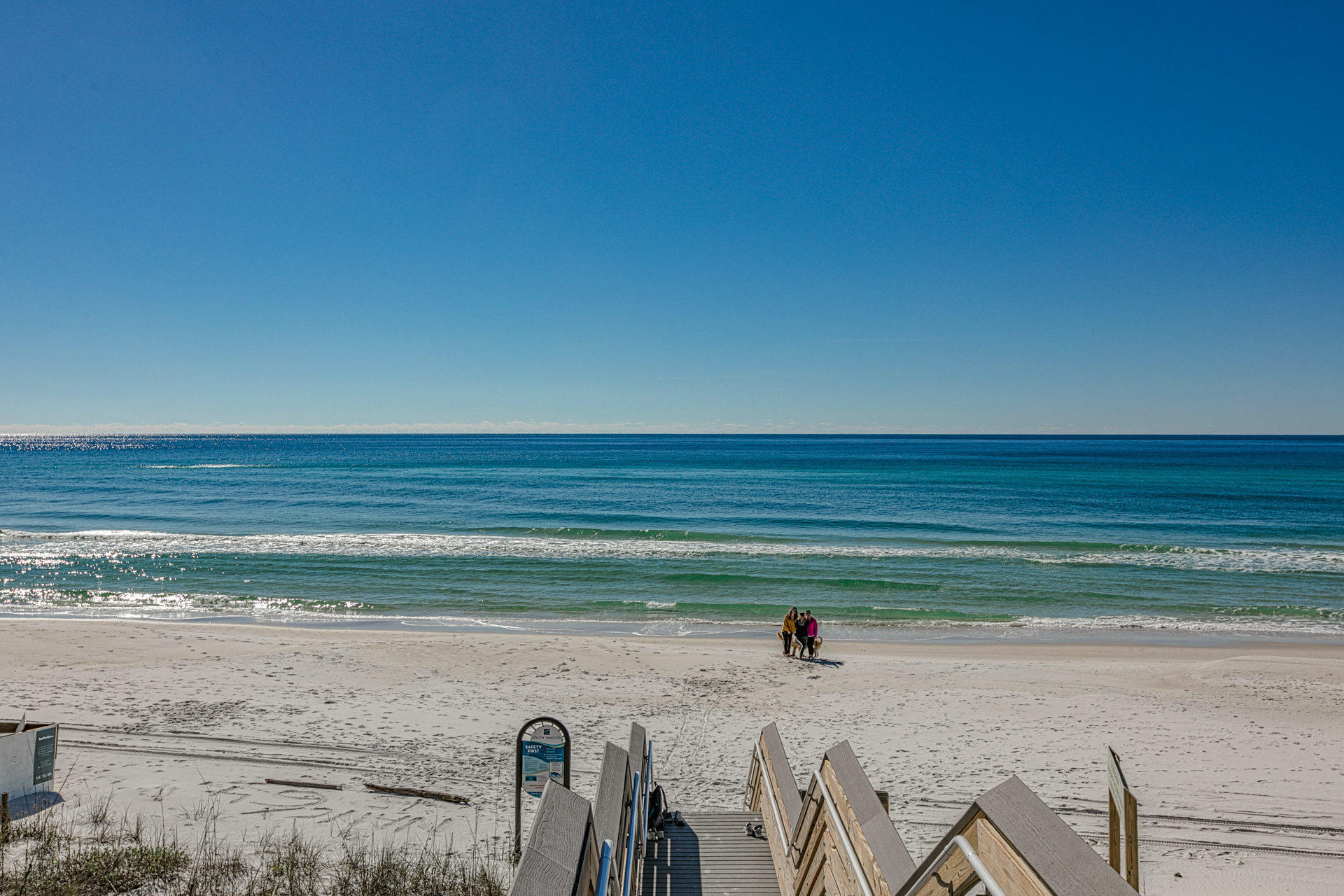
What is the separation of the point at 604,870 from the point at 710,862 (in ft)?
13.4

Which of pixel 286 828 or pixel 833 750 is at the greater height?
pixel 833 750

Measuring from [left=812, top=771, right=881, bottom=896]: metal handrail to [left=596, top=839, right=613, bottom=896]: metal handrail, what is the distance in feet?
4.08

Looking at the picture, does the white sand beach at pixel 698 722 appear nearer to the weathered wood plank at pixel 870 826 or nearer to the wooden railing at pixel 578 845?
the wooden railing at pixel 578 845

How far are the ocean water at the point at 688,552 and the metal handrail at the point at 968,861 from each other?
18559 mm

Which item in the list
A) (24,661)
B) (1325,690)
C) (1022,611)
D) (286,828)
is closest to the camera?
(286,828)

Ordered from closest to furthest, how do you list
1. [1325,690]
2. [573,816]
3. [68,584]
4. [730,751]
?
1. [573,816]
2. [730,751]
3. [1325,690]
4. [68,584]

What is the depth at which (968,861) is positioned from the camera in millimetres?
2363

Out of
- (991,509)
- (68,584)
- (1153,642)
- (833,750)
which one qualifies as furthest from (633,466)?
(833,750)

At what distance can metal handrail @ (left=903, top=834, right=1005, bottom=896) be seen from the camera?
82.8 inches

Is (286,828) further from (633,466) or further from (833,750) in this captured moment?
(633,466)

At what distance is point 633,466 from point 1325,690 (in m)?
79.3

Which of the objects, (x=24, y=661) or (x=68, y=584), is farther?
(x=68, y=584)

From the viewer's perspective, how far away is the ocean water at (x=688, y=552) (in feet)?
75.6

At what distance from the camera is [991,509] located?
4666cm
